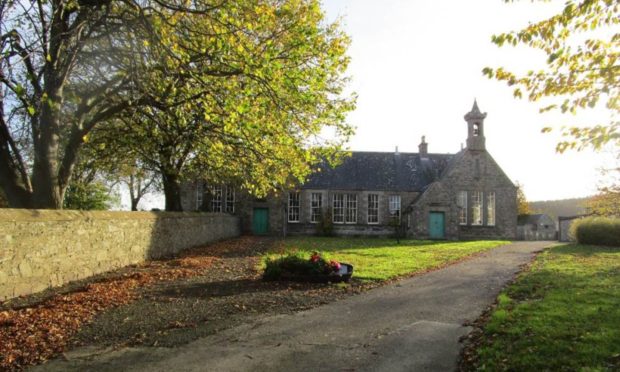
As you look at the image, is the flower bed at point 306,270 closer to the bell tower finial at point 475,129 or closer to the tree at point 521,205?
the bell tower finial at point 475,129

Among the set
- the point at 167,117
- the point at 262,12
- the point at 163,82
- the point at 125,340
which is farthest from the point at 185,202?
the point at 125,340

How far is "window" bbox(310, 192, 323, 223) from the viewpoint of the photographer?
35.3m

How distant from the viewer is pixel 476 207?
34.8 m

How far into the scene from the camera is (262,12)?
9.82 m

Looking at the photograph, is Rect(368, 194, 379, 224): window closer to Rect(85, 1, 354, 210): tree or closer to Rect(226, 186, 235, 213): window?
Rect(226, 186, 235, 213): window

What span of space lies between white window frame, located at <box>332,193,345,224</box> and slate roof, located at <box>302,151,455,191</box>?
0.78 meters

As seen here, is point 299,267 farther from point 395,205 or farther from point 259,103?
point 395,205

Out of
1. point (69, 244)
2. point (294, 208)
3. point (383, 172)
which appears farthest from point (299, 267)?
point (383, 172)

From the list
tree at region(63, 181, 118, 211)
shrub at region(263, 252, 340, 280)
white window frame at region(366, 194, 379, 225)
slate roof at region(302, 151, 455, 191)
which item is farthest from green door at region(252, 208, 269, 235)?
shrub at region(263, 252, 340, 280)

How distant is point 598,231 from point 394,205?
15.2 meters

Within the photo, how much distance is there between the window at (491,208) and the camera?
34.6 metres

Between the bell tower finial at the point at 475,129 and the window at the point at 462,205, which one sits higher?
the bell tower finial at the point at 475,129

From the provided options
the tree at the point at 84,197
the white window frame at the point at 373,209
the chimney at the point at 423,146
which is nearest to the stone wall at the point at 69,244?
the tree at the point at 84,197

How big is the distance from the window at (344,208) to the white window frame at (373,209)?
117 centimetres
